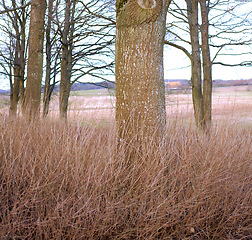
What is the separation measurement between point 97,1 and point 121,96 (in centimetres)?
574

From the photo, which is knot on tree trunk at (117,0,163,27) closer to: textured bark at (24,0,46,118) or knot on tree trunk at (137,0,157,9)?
knot on tree trunk at (137,0,157,9)

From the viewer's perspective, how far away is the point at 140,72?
266cm

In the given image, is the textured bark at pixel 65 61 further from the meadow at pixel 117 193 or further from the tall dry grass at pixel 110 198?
the tall dry grass at pixel 110 198

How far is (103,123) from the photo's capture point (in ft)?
11.0

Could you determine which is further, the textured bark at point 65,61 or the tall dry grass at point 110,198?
the textured bark at point 65,61

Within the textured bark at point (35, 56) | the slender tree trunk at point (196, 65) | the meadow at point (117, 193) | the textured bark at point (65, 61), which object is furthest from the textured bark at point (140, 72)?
the textured bark at point (65, 61)

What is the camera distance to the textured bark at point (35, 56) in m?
5.12

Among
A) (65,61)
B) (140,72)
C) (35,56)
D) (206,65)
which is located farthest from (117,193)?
(65,61)

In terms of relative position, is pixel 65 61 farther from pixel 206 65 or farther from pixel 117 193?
pixel 117 193

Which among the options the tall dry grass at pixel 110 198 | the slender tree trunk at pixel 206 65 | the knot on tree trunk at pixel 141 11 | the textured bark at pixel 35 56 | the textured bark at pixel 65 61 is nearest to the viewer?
the tall dry grass at pixel 110 198

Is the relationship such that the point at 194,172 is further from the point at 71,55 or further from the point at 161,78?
the point at 71,55

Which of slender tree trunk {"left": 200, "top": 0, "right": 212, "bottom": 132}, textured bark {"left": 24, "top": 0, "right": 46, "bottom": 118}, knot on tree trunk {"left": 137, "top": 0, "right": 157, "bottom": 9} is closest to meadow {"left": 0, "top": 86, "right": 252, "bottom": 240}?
knot on tree trunk {"left": 137, "top": 0, "right": 157, "bottom": 9}

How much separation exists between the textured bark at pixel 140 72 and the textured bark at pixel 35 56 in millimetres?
3033

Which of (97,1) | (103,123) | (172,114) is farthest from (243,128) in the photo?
(97,1)
